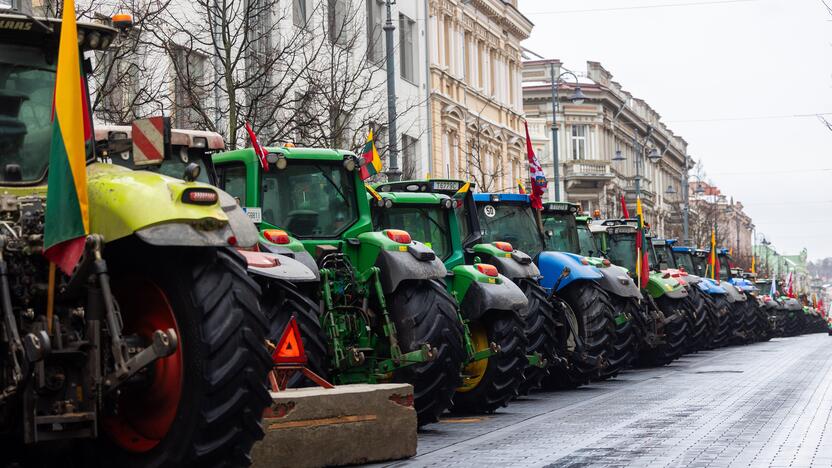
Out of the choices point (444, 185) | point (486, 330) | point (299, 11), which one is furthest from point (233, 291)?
point (299, 11)

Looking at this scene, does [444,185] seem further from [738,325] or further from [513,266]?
[738,325]

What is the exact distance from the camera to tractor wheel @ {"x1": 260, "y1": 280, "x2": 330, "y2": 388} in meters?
11.4

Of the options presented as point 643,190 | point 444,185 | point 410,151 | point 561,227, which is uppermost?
point 643,190

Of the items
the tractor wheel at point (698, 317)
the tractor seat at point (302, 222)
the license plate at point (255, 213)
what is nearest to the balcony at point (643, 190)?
the tractor wheel at point (698, 317)

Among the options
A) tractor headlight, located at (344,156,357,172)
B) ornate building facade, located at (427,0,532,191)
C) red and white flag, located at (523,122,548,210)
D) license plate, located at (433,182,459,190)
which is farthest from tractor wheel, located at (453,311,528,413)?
ornate building facade, located at (427,0,532,191)

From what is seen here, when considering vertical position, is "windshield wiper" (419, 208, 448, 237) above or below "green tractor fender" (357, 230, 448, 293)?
above

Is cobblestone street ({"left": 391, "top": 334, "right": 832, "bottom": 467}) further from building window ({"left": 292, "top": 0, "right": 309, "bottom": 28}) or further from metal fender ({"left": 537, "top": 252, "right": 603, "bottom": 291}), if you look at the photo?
building window ({"left": 292, "top": 0, "right": 309, "bottom": 28})

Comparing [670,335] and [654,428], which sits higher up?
[670,335]

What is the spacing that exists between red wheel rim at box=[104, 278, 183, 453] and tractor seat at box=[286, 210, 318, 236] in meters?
6.25

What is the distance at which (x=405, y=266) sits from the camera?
13109 millimetres

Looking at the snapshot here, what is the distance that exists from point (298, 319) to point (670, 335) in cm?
1579

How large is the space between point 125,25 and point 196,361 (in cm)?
192

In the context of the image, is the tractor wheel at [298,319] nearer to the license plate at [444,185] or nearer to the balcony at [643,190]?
the license plate at [444,185]

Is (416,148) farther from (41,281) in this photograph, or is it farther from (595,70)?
(595,70)
